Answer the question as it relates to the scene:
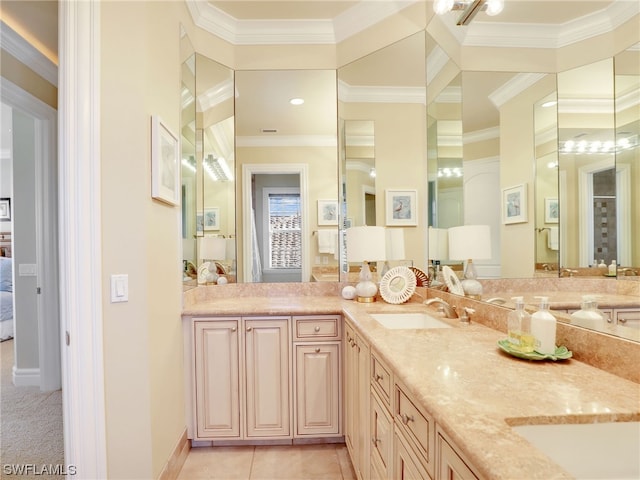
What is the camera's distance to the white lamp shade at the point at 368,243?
2.42m

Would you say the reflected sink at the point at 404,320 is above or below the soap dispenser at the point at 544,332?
below

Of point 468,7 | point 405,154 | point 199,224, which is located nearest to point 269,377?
point 199,224

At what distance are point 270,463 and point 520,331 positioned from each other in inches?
65.7

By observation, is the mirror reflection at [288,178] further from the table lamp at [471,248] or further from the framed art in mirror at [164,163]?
the table lamp at [471,248]

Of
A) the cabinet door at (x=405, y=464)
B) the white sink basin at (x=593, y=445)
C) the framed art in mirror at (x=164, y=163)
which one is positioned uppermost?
the framed art in mirror at (x=164, y=163)

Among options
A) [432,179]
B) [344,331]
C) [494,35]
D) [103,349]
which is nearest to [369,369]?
[344,331]

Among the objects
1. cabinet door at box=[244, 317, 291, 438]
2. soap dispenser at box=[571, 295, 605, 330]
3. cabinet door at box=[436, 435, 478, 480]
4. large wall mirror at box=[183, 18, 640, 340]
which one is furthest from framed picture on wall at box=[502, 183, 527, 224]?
cabinet door at box=[244, 317, 291, 438]

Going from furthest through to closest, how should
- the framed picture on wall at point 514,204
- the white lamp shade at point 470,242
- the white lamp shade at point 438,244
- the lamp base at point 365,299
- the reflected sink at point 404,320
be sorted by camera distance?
the lamp base at point 365,299
the white lamp shade at point 438,244
the reflected sink at point 404,320
the white lamp shade at point 470,242
the framed picture on wall at point 514,204

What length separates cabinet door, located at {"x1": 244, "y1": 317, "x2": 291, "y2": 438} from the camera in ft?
7.12

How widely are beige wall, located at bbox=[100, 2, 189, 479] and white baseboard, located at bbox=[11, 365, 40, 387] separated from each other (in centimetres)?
228

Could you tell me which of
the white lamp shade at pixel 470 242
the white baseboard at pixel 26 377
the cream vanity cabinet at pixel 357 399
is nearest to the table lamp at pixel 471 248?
the white lamp shade at pixel 470 242

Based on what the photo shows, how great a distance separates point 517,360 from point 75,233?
177 cm

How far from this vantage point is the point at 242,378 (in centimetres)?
216

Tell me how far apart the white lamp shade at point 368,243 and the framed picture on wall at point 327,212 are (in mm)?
357
